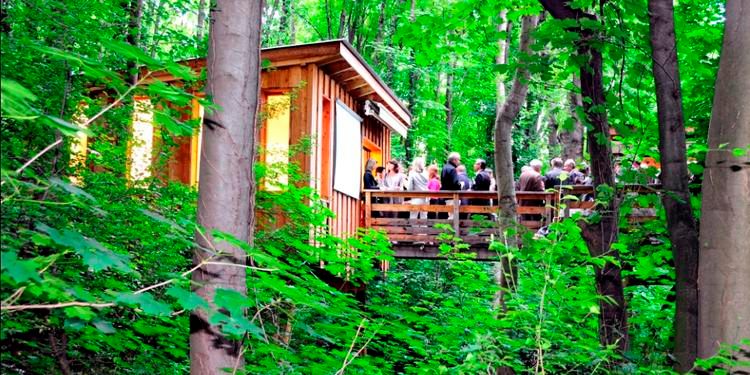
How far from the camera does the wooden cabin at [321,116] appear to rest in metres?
12.6

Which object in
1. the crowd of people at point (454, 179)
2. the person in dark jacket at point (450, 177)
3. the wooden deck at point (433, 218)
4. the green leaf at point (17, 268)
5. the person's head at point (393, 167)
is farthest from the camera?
the person's head at point (393, 167)

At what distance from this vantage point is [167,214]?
4.92 m

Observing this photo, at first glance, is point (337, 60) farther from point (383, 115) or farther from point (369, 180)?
point (383, 115)

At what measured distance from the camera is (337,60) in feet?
42.9

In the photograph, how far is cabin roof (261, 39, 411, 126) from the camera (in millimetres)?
12680

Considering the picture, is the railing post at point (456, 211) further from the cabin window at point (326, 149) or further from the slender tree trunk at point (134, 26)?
the slender tree trunk at point (134, 26)

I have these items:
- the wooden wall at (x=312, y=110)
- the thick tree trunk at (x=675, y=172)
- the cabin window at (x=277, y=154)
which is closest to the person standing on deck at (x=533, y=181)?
the wooden wall at (x=312, y=110)

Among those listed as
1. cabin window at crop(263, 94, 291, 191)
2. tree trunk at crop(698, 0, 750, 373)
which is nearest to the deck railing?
cabin window at crop(263, 94, 291, 191)

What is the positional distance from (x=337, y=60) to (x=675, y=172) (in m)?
8.15

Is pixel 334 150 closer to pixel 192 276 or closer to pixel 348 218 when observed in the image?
pixel 348 218

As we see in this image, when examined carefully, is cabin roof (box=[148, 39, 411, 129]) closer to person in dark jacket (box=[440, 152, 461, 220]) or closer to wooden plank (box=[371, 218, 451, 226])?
person in dark jacket (box=[440, 152, 461, 220])

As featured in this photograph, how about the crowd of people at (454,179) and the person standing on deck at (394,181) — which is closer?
the crowd of people at (454,179)

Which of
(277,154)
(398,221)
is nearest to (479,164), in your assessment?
(398,221)

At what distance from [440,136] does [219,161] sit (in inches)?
1069
